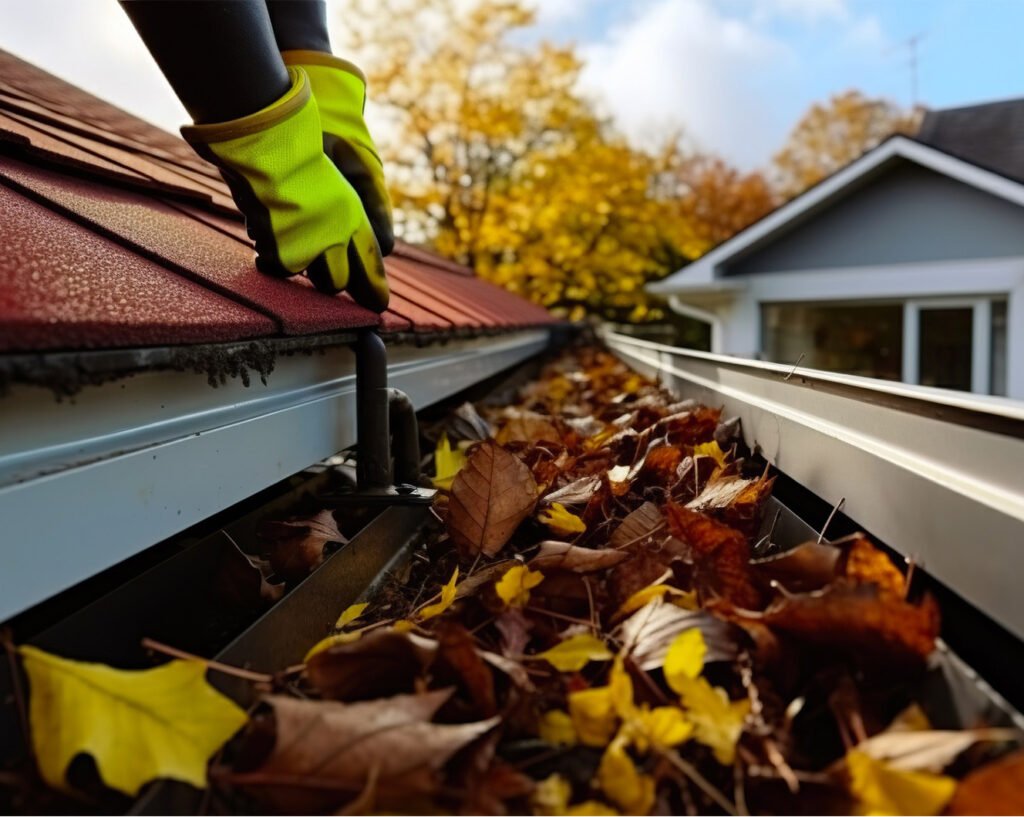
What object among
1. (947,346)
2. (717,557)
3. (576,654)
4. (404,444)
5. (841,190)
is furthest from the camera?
(841,190)

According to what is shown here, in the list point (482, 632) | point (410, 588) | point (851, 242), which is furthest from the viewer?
point (851, 242)

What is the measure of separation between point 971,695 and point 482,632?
41 cm

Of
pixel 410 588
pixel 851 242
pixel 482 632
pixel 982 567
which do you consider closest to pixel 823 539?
pixel 982 567

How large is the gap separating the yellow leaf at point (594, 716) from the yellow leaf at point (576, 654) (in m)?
0.05

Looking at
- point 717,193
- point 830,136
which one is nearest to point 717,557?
point 717,193

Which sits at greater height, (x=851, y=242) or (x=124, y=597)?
(x=851, y=242)

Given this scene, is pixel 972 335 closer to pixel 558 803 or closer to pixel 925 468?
pixel 925 468

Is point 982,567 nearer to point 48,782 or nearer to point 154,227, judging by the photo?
point 48,782

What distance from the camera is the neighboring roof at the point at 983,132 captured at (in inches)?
469

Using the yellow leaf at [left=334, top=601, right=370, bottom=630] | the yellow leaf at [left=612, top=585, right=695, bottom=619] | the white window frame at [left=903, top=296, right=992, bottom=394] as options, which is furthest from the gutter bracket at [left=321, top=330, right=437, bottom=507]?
the white window frame at [left=903, top=296, right=992, bottom=394]

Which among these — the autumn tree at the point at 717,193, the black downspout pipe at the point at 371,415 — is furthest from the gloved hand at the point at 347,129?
the autumn tree at the point at 717,193

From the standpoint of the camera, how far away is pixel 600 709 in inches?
22.7

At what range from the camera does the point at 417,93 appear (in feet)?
60.2

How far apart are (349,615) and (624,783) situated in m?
0.44
